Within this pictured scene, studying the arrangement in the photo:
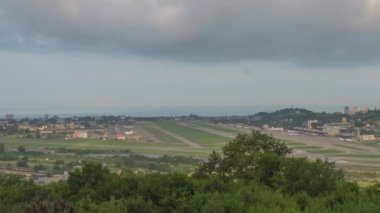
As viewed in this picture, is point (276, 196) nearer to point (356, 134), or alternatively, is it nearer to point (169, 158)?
point (169, 158)

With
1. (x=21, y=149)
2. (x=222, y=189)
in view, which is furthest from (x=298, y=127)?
(x=222, y=189)

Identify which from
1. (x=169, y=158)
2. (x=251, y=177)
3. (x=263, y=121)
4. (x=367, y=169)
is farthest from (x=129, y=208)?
Result: (x=263, y=121)

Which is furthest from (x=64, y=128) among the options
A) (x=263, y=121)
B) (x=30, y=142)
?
(x=263, y=121)

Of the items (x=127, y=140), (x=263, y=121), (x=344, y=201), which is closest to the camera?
(x=344, y=201)

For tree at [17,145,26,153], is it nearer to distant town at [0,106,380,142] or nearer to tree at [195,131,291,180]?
distant town at [0,106,380,142]

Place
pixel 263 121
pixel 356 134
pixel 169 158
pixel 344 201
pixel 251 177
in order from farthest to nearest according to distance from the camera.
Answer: pixel 263 121
pixel 356 134
pixel 169 158
pixel 251 177
pixel 344 201

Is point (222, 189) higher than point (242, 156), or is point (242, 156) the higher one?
point (242, 156)

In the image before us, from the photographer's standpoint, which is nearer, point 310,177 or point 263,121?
point 310,177

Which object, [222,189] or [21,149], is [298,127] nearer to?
[21,149]
